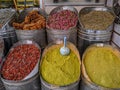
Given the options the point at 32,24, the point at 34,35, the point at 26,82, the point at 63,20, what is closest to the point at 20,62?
the point at 26,82

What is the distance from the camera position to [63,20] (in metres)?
1.78

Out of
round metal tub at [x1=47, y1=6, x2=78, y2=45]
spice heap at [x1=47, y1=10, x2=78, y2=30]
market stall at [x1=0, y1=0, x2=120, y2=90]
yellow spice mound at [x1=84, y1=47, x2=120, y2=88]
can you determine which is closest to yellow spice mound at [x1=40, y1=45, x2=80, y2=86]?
market stall at [x1=0, y1=0, x2=120, y2=90]

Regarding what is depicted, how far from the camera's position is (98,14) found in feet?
6.23

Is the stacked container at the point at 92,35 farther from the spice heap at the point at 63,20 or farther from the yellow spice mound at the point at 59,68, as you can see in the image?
the yellow spice mound at the point at 59,68

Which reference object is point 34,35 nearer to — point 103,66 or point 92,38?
point 92,38

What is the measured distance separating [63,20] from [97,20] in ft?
1.21

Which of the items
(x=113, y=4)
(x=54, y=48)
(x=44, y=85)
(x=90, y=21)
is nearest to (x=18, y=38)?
(x=54, y=48)

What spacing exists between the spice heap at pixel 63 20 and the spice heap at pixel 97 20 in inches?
4.4

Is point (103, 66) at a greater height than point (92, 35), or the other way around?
point (92, 35)

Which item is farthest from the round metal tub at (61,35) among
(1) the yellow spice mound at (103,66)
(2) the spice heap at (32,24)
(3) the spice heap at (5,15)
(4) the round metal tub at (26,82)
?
(3) the spice heap at (5,15)

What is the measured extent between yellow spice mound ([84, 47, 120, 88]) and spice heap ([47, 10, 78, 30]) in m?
0.37

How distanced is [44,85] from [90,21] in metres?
0.88

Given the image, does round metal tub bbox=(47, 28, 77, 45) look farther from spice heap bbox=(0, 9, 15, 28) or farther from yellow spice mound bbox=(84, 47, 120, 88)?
spice heap bbox=(0, 9, 15, 28)

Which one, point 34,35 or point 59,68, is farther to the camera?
point 34,35
